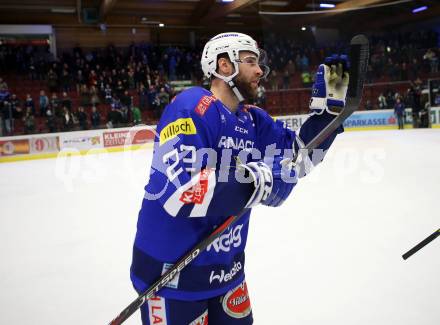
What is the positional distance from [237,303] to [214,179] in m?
0.58

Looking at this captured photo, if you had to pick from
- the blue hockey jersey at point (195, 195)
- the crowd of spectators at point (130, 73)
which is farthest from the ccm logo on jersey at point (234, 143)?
the crowd of spectators at point (130, 73)

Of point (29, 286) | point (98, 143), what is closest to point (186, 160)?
point (29, 286)

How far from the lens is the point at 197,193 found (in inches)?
47.3

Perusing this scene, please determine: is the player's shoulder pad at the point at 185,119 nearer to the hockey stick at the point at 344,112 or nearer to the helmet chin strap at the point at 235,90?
the helmet chin strap at the point at 235,90

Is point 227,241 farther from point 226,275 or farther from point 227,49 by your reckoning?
point 227,49

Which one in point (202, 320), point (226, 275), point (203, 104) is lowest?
point (202, 320)

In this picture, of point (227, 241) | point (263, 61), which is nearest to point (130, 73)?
Result: point (263, 61)

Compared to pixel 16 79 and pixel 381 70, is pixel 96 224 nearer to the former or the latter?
pixel 16 79

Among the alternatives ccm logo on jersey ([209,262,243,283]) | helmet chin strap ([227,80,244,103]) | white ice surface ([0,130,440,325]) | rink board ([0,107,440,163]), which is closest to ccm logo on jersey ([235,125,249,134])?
helmet chin strap ([227,80,244,103])

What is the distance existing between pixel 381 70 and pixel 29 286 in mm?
15936

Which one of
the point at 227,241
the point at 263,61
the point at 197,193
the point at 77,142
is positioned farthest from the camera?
the point at 77,142

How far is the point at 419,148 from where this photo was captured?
29.2 feet

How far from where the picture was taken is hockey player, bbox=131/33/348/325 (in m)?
1.24

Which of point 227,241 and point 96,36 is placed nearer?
point 227,241
